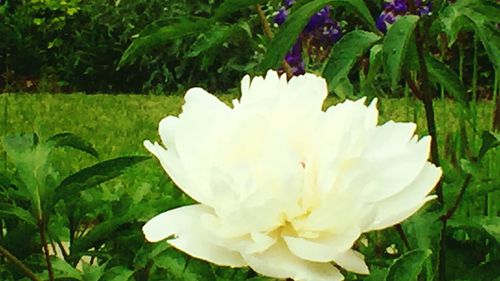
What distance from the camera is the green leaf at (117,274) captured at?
66.1 inches

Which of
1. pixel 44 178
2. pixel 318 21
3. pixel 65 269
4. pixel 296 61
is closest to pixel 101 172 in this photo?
pixel 44 178

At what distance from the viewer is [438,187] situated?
65.3 inches

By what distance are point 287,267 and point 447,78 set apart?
73 centimetres

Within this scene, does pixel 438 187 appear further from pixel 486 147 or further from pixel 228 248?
pixel 228 248

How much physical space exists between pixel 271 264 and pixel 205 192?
0.08 meters

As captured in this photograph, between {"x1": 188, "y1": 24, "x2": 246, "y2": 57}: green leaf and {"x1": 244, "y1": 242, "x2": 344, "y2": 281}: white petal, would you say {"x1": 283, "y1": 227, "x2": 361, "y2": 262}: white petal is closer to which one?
{"x1": 244, "y1": 242, "x2": 344, "y2": 281}: white petal

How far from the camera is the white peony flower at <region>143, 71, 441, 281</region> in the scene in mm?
904

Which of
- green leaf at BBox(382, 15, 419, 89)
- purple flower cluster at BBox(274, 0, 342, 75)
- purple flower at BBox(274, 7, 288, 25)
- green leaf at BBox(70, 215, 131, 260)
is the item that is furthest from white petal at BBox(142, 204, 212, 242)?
purple flower at BBox(274, 7, 288, 25)

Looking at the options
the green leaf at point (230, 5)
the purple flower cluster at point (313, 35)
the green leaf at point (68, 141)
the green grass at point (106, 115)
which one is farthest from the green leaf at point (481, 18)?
the green grass at point (106, 115)

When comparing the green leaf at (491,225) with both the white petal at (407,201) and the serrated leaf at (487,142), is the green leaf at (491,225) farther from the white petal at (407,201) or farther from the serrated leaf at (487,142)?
the white petal at (407,201)

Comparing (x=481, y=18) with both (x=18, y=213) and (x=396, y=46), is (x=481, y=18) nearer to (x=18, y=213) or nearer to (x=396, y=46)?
(x=396, y=46)

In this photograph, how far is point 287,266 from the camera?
90 centimetres

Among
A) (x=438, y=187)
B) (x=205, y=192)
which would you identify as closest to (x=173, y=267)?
(x=438, y=187)

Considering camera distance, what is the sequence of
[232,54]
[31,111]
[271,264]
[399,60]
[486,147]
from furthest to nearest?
1. [232,54]
2. [31,111]
3. [486,147]
4. [399,60]
5. [271,264]
